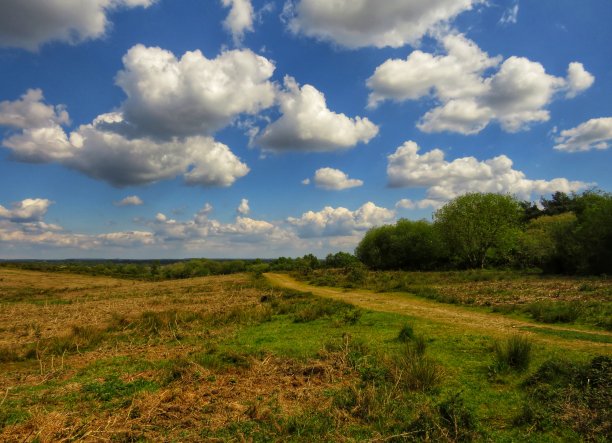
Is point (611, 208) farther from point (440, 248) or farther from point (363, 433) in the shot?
point (363, 433)

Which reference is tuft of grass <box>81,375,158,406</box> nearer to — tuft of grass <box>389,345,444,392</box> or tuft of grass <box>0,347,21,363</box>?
tuft of grass <box>389,345,444,392</box>

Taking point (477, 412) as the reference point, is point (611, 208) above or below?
above

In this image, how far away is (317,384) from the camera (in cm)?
1098

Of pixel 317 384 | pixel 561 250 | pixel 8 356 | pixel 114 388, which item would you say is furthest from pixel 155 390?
pixel 561 250

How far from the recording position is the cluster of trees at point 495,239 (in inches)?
1556

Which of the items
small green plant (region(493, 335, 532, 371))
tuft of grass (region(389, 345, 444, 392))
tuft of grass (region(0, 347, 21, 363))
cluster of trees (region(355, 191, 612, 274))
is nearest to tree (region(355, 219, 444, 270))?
cluster of trees (region(355, 191, 612, 274))

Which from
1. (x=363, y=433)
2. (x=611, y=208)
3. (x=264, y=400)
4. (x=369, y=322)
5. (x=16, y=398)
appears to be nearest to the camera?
(x=363, y=433)

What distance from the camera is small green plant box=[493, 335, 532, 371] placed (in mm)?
11148

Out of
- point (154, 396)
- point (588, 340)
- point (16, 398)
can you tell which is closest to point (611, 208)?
point (588, 340)

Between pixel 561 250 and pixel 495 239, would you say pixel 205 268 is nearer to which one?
pixel 495 239

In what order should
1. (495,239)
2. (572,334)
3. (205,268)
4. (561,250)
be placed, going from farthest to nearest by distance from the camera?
(205,268) → (495,239) → (561,250) → (572,334)

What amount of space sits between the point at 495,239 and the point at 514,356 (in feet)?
183

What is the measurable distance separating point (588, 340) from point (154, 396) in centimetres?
1494

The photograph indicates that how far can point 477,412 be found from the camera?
8719mm
